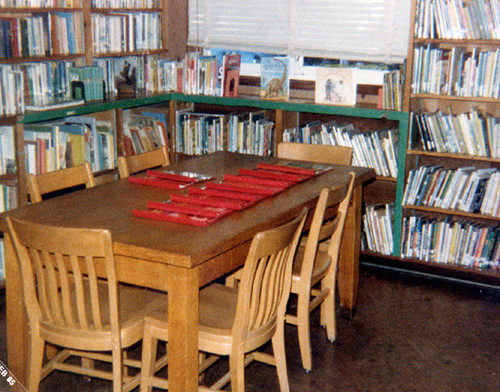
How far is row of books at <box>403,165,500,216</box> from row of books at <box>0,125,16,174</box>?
2.44 metres

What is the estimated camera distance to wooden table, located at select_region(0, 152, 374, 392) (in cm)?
226

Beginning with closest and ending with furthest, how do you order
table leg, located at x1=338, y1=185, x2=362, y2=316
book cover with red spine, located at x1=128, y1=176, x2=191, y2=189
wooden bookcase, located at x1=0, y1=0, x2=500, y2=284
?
1. book cover with red spine, located at x1=128, y1=176, x2=191, y2=189
2. table leg, located at x1=338, y1=185, x2=362, y2=316
3. wooden bookcase, located at x1=0, y1=0, x2=500, y2=284

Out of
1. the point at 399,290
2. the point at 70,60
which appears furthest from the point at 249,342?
the point at 70,60

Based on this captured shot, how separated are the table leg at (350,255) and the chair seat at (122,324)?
1.24 m

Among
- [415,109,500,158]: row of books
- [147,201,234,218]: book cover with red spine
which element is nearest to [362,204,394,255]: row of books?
[415,109,500,158]: row of books

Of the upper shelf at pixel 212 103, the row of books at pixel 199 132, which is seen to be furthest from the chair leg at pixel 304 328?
the row of books at pixel 199 132

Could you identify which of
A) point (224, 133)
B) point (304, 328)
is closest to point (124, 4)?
point (224, 133)

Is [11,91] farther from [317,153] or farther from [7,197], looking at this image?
[317,153]

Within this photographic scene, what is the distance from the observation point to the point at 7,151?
12.6ft

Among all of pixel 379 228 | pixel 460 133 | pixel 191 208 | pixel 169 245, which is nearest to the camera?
pixel 169 245

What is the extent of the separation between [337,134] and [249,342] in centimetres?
241

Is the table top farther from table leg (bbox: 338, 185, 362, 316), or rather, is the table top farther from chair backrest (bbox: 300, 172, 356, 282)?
table leg (bbox: 338, 185, 362, 316)

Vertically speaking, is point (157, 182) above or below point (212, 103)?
below

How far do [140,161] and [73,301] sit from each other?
1.08 metres
